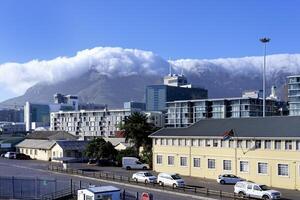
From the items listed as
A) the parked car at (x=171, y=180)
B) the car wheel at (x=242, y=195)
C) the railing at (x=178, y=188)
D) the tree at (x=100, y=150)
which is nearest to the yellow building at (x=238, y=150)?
the railing at (x=178, y=188)

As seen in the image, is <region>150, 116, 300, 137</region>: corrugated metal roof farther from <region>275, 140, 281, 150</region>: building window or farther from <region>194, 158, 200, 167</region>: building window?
<region>194, 158, 200, 167</region>: building window

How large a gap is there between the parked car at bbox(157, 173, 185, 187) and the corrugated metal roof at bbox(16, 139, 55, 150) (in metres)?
54.5

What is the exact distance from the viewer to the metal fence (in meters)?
46.6

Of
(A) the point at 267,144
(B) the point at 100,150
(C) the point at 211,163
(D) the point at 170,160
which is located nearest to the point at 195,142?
(C) the point at 211,163

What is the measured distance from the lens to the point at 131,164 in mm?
87000

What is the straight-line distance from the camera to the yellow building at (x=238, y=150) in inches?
2402

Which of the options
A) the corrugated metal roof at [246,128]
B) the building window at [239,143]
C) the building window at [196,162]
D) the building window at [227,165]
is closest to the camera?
the corrugated metal roof at [246,128]

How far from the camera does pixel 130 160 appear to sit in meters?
87.2

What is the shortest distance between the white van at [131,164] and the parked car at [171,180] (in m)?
25.6

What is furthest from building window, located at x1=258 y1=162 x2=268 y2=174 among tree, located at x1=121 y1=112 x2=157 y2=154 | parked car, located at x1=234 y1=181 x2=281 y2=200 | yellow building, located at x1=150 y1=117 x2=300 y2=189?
tree, located at x1=121 y1=112 x2=157 y2=154

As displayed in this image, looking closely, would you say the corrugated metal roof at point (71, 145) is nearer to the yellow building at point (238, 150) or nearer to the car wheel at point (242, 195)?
the yellow building at point (238, 150)

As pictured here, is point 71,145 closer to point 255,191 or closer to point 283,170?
point 283,170

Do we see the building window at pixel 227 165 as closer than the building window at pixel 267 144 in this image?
No

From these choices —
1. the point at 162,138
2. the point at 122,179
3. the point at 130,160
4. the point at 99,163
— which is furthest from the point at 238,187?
the point at 99,163
